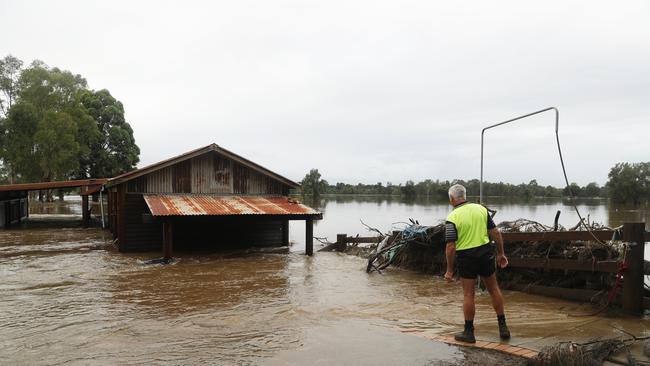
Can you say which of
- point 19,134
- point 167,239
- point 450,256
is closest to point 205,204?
point 167,239

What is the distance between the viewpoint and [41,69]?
137 ft

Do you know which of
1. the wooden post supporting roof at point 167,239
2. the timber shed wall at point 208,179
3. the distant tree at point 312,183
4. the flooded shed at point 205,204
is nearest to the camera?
the wooden post supporting roof at point 167,239

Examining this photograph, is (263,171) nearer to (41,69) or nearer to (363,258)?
(363,258)

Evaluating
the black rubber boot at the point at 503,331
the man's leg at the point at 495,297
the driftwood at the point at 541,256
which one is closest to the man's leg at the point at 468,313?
the man's leg at the point at 495,297

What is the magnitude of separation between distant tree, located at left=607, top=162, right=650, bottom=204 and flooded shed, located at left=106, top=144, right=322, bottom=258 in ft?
238

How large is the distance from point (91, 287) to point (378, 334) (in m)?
7.19

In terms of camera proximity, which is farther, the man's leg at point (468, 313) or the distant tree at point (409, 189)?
the distant tree at point (409, 189)

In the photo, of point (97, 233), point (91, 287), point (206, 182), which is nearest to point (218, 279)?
point (91, 287)

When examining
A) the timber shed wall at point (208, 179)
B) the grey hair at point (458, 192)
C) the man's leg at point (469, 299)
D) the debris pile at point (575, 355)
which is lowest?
the debris pile at point (575, 355)

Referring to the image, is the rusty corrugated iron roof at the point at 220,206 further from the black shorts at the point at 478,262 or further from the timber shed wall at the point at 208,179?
the black shorts at the point at 478,262

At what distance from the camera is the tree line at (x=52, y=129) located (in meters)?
39.1

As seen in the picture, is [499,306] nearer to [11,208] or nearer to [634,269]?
[634,269]

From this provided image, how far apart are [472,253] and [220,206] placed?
39.4 ft

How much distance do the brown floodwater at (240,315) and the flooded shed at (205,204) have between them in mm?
2478
